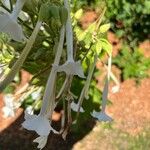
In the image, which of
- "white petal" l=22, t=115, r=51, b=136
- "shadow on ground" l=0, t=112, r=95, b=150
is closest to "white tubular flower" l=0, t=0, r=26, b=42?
"white petal" l=22, t=115, r=51, b=136

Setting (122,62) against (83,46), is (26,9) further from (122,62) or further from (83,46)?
(122,62)

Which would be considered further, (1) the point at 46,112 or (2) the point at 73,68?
(1) the point at 46,112

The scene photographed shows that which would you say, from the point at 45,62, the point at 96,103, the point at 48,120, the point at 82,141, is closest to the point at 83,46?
the point at 45,62

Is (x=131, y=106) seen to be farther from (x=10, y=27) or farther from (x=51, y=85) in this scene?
(x=10, y=27)

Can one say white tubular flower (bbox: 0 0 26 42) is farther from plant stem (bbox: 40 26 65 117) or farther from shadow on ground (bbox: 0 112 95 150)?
shadow on ground (bbox: 0 112 95 150)

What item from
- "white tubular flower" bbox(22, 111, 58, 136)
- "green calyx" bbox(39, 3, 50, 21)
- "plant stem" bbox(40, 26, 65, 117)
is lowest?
"white tubular flower" bbox(22, 111, 58, 136)

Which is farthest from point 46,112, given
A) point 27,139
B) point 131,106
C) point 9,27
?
point 131,106

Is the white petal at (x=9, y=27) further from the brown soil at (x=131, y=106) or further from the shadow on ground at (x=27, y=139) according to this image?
the brown soil at (x=131, y=106)

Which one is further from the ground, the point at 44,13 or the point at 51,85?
the point at 44,13

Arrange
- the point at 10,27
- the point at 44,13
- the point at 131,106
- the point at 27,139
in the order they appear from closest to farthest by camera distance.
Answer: the point at 10,27 < the point at 44,13 < the point at 27,139 < the point at 131,106

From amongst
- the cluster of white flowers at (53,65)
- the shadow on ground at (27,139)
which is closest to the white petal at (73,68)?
the cluster of white flowers at (53,65)

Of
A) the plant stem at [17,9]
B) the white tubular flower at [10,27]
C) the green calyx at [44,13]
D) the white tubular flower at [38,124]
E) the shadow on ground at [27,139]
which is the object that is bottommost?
the shadow on ground at [27,139]
